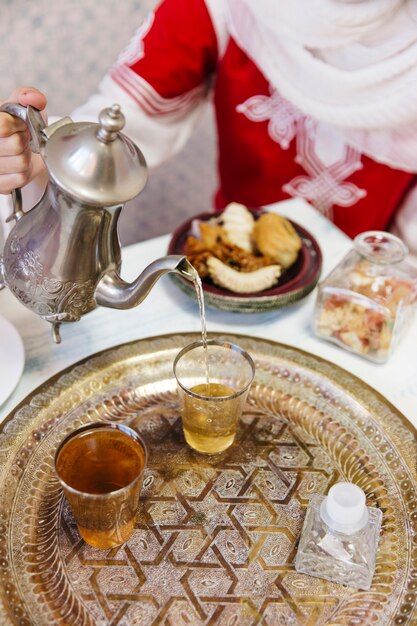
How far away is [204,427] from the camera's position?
745 mm

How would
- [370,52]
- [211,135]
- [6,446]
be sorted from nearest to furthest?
1. [6,446]
2. [370,52]
3. [211,135]

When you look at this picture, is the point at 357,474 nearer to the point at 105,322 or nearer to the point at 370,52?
the point at 105,322

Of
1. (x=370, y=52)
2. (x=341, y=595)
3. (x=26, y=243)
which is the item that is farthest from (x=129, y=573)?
(x=370, y=52)

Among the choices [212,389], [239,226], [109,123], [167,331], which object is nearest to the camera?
[109,123]

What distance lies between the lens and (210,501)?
0.71 m

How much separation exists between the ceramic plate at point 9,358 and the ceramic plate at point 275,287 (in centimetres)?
24

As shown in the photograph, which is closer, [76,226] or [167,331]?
[76,226]

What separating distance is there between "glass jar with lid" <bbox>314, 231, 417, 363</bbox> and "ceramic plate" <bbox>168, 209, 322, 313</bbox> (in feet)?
0.16

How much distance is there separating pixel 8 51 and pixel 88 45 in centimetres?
22

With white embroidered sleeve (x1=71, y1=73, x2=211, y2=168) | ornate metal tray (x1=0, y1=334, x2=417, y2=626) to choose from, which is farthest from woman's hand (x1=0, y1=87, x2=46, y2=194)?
white embroidered sleeve (x1=71, y1=73, x2=211, y2=168)

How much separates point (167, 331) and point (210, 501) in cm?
29

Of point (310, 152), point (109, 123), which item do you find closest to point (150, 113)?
point (310, 152)

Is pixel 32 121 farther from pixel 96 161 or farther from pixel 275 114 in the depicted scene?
pixel 275 114

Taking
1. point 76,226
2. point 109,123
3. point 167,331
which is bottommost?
point 167,331
